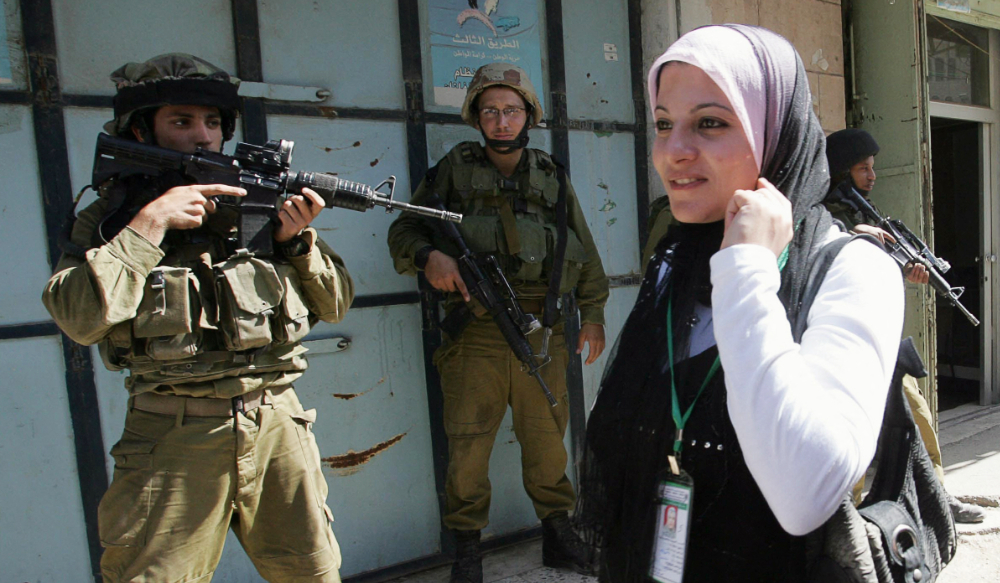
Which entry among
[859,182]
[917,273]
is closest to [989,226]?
[917,273]

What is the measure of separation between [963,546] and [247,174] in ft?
11.4

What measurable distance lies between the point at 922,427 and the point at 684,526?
267 centimetres

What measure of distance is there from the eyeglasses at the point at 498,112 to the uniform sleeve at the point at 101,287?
1.46m

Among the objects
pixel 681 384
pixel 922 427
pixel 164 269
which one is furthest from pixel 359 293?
pixel 922 427

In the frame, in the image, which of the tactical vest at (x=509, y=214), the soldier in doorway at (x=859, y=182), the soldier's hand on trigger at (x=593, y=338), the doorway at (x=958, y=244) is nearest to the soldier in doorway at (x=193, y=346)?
the tactical vest at (x=509, y=214)

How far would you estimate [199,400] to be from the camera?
71.4 inches

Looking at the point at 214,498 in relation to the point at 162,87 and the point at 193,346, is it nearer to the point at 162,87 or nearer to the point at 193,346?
the point at 193,346

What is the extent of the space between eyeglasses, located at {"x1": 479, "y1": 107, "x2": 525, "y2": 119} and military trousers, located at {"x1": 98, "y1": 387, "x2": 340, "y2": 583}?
141cm

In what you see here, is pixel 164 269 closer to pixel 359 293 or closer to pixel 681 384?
pixel 359 293

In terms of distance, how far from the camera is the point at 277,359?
1.94 m

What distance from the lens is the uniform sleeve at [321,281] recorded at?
1.97m

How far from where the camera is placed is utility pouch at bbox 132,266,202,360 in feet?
5.59

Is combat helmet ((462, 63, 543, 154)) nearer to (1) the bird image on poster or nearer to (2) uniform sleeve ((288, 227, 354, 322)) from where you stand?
(1) the bird image on poster

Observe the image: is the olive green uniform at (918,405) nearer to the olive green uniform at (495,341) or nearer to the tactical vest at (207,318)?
the olive green uniform at (495,341)
